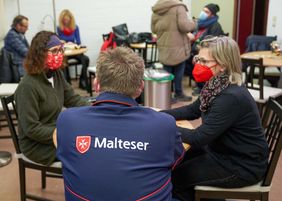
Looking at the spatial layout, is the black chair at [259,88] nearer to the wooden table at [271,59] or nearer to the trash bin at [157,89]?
the wooden table at [271,59]

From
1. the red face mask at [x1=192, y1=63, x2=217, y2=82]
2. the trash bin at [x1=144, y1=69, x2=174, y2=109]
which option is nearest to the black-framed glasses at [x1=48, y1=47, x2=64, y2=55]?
the red face mask at [x1=192, y1=63, x2=217, y2=82]

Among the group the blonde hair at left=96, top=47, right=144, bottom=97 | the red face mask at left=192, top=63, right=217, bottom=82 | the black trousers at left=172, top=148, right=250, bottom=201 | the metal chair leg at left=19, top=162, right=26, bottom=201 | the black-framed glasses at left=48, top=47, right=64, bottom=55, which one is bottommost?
the metal chair leg at left=19, top=162, right=26, bottom=201

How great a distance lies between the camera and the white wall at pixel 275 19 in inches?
220

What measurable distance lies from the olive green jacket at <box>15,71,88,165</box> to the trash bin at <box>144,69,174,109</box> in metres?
1.91

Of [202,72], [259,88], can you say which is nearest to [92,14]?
[259,88]

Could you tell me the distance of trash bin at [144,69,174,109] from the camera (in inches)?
162

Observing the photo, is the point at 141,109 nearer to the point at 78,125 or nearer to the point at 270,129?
the point at 78,125

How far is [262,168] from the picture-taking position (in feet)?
5.97

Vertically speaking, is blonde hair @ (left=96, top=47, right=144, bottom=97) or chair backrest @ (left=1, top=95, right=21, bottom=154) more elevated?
blonde hair @ (left=96, top=47, right=144, bottom=97)

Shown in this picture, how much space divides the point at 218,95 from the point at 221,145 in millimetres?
262

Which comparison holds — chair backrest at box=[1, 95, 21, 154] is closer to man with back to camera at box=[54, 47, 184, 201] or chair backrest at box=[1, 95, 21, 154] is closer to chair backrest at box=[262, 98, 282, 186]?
man with back to camera at box=[54, 47, 184, 201]

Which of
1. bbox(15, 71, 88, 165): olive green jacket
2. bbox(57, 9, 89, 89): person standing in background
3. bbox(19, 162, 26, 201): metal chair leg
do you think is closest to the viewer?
bbox(15, 71, 88, 165): olive green jacket

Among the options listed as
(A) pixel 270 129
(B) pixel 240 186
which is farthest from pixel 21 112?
(A) pixel 270 129

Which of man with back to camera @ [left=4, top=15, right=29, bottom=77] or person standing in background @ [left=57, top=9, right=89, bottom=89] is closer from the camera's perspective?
man with back to camera @ [left=4, top=15, right=29, bottom=77]
